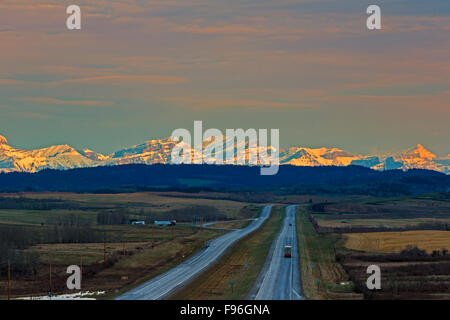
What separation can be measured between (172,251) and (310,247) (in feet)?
88.3

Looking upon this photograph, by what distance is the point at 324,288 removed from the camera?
293ft

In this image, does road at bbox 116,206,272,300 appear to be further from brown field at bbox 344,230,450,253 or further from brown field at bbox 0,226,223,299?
brown field at bbox 344,230,450,253

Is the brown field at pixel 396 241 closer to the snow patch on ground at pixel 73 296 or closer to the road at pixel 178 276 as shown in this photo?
the road at pixel 178 276

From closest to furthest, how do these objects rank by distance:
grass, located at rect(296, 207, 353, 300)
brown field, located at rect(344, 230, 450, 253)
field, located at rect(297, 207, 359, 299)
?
field, located at rect(297, 207, 359, 299), grass, located at rect(296, 207, 353, 300), brown field, located at rect(344, 230, 450, 253)

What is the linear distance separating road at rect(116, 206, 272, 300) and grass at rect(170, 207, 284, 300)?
1391mm

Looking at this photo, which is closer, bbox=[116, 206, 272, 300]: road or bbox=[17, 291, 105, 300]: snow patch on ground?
bbox=[17, 291, 105, 300]: snow patch on ground

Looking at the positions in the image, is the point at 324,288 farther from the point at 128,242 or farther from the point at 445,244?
the point at 128,242

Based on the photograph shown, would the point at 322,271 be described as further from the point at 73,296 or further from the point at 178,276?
the point at 73,296

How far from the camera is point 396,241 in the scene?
148m

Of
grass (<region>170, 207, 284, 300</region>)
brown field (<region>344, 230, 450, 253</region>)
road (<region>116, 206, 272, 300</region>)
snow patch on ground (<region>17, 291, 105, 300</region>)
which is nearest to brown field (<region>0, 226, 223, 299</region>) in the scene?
snow patch on ground (<region>17, 291, 105, 300</region>)

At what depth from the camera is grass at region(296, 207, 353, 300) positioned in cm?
8656

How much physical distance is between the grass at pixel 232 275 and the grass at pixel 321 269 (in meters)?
6.83

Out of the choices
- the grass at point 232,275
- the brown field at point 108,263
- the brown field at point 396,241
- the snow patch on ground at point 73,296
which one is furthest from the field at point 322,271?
the snow patch on ground at point 73,296

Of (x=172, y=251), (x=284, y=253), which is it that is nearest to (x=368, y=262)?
(x=284, y=253)
